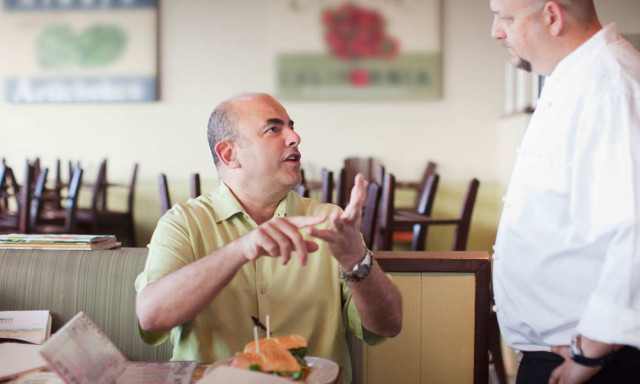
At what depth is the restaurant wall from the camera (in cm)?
580

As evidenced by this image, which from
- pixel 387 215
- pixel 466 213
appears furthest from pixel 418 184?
pixel 387 215

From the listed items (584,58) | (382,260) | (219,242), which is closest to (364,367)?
(382,260)

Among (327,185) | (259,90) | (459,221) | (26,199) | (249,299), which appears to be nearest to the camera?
(249,299)

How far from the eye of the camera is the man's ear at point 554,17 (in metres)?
1.29

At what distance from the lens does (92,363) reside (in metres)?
1.11

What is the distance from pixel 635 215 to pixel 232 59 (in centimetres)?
518

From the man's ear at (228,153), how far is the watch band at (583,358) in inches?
37.1

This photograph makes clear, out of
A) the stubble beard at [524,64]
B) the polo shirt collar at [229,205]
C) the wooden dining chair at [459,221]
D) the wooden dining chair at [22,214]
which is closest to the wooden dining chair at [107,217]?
the wooden dining chair at [22,214]

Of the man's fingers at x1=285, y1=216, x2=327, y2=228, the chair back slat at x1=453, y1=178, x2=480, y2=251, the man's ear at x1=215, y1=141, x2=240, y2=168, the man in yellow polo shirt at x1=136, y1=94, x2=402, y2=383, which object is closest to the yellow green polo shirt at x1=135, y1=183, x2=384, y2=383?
the man in yellow polo shirt at x1=136, y1=94, x2=402, y2=383

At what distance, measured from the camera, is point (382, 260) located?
73.7 inches

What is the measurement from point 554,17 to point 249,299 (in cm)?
95

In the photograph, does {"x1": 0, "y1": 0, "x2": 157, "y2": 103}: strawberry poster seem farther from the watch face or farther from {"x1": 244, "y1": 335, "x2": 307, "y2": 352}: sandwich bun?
{"x1": 244, "y1": 335, "x2": 307, "y2": 352}: sandwich bun

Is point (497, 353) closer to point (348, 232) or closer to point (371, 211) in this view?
point (371, 211)

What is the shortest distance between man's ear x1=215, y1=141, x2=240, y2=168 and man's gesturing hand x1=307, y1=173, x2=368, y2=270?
49cm
